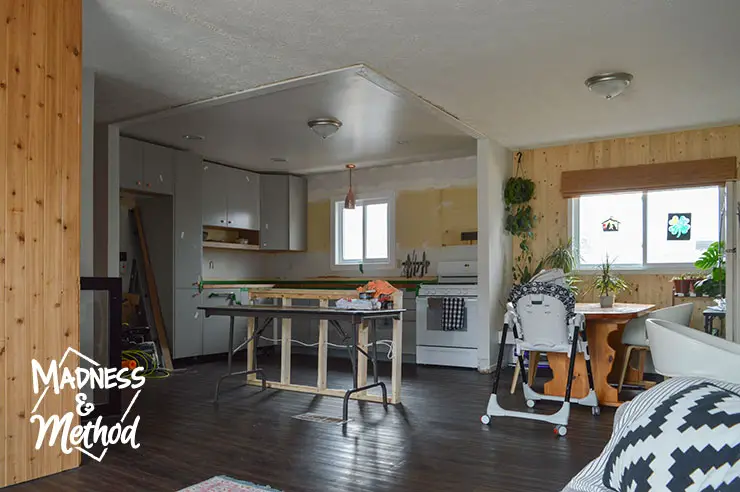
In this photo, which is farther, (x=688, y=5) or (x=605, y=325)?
(x=605, y=325)

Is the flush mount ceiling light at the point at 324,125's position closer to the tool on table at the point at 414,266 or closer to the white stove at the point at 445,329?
the white stove at the point at 445,329

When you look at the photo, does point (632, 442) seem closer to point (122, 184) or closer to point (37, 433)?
point (37, 433)

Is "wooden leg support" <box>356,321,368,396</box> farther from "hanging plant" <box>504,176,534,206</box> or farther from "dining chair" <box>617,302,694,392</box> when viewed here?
"hanging plant" <box>504,176,534,206</box>

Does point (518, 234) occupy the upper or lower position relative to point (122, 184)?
lower

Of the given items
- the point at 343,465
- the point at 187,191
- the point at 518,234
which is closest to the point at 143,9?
the point at 343,465

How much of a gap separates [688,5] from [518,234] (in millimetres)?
3789

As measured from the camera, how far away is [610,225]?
6664mm

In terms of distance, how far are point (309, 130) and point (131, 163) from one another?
1900 mm

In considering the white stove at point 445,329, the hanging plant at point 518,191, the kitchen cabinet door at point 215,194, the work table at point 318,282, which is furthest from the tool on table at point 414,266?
the kitchen cabinet door at point 215,194

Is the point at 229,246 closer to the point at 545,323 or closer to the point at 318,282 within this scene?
the point at 318,282

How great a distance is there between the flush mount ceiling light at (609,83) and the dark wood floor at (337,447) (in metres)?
2.38

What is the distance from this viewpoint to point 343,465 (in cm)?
323

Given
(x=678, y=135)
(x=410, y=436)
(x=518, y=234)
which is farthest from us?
(x=518, y=234)

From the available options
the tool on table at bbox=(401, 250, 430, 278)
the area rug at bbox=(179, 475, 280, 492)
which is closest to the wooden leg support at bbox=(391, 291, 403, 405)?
the area rug at bbox=(179, 475, 280, 492)
